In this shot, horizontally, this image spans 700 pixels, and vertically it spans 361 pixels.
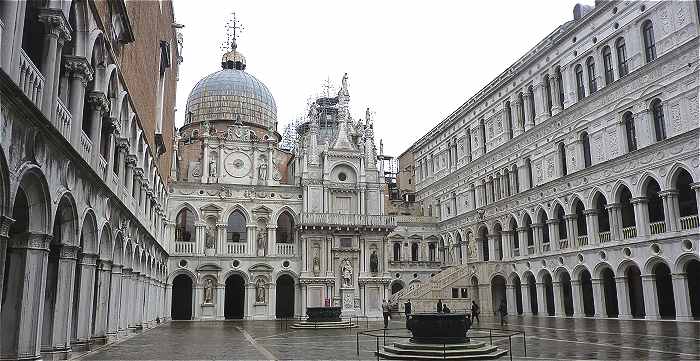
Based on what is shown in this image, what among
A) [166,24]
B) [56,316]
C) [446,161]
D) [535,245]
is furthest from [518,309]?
[56,316]

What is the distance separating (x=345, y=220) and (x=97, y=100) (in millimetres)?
29760

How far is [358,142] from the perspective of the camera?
48250 millimetres

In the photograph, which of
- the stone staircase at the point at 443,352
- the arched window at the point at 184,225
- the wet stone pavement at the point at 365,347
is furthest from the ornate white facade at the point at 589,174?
the stone staircase at the point at 443,352

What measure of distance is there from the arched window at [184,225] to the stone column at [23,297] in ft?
109

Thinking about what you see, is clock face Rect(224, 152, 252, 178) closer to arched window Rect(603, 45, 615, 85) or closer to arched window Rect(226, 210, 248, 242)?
arched window Rect(226, 210, 248, 242)

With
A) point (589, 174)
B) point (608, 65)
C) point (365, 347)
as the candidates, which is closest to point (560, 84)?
point (608, 65)

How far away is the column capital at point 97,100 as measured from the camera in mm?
15738

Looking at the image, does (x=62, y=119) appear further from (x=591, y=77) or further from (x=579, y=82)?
(x=579, y=82)

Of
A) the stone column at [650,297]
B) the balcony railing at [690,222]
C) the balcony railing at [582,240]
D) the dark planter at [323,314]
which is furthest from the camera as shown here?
the balcony railing at [582,240]

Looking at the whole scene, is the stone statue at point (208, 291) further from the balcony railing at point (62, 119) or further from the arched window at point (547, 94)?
the balcony railing at point (62, 119)

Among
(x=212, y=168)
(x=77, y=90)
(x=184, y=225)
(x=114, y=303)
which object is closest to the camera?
(x=77, y=90)

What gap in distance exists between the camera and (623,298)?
108 ft

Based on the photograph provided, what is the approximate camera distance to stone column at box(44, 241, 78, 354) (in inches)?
540

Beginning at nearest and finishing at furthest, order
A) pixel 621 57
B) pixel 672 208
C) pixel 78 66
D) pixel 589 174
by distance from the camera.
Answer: pixel 78 66
pixel 672 208
pixel 621 57
pixel 589 174
